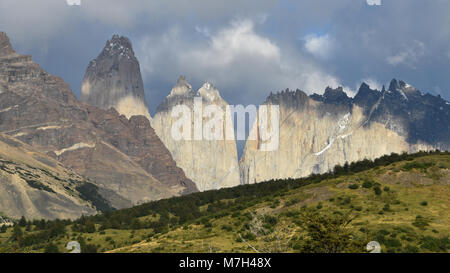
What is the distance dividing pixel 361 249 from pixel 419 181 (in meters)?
64.3

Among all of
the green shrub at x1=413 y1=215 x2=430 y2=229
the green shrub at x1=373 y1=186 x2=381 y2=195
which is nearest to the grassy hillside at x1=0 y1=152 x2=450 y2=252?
the green shrub at x1=413 y1=215 x2=430 y2=229

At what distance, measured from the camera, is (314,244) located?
155 feet

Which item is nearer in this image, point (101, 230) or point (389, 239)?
point (389, 239)

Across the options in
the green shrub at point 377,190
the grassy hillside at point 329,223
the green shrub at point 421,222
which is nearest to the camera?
the grassy hillside at point 329,223

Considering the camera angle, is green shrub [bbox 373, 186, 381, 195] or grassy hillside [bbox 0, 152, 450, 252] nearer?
grassy hillside [bbox 0, 152, 450, 252]

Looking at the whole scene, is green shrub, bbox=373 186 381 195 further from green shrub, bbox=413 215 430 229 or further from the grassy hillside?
green shrub, bbox=413 215 430 229

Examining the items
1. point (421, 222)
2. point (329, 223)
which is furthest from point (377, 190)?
point (329, 223)

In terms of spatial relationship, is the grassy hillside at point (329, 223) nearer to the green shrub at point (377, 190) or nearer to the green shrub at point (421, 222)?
the green shrub at point (421, 222)

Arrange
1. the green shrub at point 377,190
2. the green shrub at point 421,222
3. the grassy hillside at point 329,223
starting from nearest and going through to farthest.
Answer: the grassy hillside at point 329,223
the green shrub at point 421,222
the green shrub at point 377,190

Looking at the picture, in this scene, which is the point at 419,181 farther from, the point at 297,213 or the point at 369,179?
the point at 297,213

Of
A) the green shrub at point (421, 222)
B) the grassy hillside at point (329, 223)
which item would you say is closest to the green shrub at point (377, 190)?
the grassy hillside at point (329, 223)

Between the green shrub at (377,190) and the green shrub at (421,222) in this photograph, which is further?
the green shrub at (377,190)
